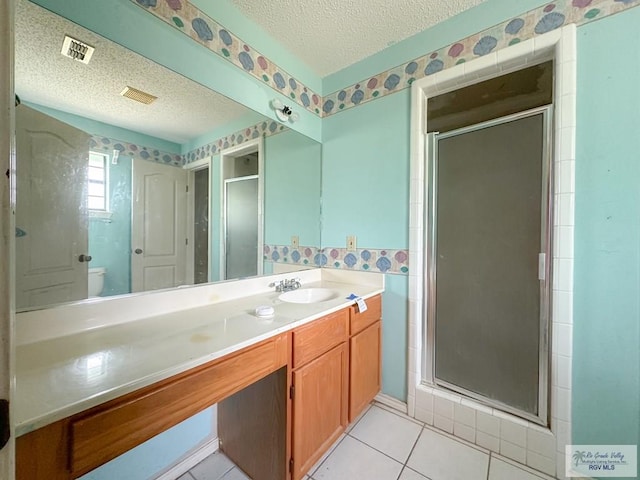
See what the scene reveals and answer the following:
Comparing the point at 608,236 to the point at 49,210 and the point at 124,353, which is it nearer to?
the point at 124,353

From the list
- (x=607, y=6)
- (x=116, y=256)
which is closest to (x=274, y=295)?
(x=116, y=256)

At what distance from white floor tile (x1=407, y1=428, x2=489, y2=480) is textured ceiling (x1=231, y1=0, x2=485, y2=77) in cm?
240

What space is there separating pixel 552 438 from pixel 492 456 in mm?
297

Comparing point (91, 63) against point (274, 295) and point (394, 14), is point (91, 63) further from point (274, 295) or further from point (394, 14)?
point (394, 14)

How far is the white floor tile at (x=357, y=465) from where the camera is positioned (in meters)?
1.23

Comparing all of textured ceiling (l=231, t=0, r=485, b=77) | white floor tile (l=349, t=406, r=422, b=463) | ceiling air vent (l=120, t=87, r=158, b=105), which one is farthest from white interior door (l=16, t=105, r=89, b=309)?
white floor tile (l=349, t=406, r=422, b=463)

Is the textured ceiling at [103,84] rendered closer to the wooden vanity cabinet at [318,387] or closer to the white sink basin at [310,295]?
the white sink basin at [310,295]

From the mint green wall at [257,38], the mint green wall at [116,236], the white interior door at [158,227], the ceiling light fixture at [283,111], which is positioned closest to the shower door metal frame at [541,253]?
the ceiling light fixture at [283,111]

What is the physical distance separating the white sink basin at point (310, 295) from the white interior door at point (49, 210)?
97 centimetres

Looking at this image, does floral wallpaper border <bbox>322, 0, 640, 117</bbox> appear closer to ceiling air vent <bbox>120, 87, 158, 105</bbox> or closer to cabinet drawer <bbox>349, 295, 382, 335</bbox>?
ceiling air vent <bbox>120, 87, 158, 105</bbox>

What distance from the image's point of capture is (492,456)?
1.33m

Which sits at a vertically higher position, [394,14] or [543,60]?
[394,14]

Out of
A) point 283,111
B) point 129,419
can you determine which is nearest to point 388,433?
point 129,419

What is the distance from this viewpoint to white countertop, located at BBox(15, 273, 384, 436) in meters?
0.56
